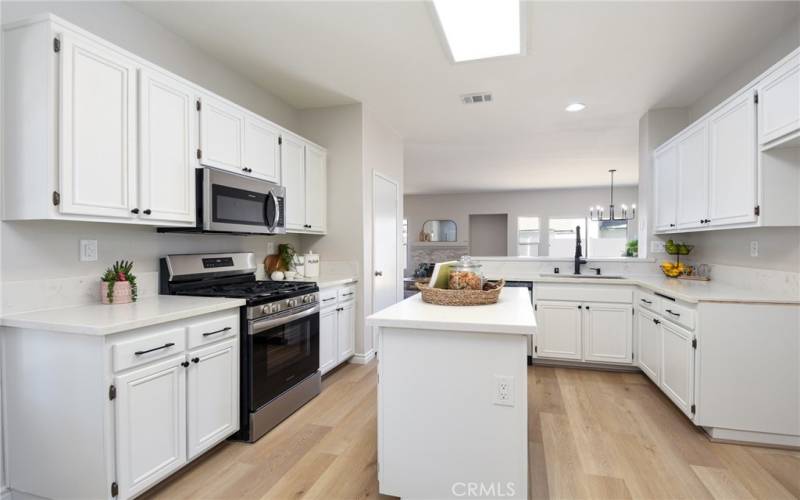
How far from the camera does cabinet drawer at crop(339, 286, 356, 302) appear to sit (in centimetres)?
363

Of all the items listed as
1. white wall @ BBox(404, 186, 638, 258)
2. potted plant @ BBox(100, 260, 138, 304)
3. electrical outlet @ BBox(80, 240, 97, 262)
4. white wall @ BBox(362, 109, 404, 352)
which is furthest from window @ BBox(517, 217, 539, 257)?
electrical outlet @ BBox(80, 240, 97, 262)

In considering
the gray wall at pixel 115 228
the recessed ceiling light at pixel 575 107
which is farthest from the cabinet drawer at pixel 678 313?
the gray wall at pixel 115 228

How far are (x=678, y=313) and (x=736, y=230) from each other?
985mm

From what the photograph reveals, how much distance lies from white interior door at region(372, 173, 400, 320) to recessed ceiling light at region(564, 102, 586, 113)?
196 centimetres

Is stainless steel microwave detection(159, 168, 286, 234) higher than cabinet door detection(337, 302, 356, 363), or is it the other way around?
stainless steel microwave detection(159, 168, 286, 234)

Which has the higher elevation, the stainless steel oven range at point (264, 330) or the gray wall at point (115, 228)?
the gray wall at point (115, 228)

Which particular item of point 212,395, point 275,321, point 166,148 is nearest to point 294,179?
point 166,148

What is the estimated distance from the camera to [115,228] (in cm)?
227

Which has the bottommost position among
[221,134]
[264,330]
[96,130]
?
[264,330]

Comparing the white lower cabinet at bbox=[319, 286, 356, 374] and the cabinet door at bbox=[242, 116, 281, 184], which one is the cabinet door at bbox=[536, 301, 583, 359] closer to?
the white lower cabinet at bbox=[319, 286, 356, 374]

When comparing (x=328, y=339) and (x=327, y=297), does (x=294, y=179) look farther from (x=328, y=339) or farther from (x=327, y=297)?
(x=328, y=339)

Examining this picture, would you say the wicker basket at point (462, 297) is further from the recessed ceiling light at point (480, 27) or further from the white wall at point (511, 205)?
the white wall at point (511, 205)

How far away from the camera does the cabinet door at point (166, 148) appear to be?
82.7 inches

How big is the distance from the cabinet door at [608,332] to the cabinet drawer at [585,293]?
0.06 m
